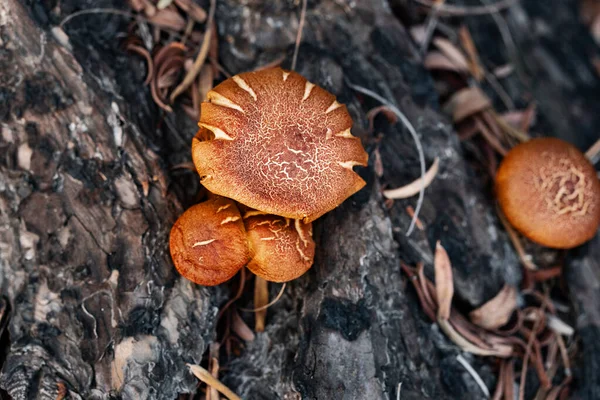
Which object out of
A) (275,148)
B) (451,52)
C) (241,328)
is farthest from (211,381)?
(451,52)

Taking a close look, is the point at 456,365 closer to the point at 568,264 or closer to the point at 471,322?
the point at 471,322

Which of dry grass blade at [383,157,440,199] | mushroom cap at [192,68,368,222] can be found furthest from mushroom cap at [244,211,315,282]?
dry grass blade at [383,157,440,199]

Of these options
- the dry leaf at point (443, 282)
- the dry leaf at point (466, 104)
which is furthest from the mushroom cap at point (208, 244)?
the dry leaf at point (466, 104)

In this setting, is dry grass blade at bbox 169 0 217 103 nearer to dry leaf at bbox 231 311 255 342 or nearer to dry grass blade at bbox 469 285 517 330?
dry leaf at bbox 231 311 255 342

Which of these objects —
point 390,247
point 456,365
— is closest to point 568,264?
point 456,365

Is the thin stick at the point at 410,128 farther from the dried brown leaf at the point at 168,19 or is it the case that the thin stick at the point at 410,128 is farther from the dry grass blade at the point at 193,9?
the dried brown leaf at the point at 168,19

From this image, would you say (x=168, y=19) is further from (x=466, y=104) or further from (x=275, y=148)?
(x=466, y=104)
